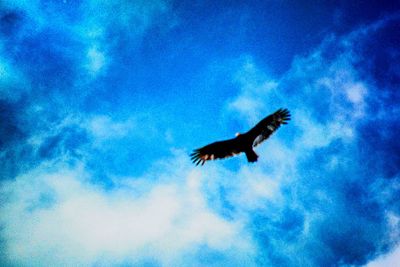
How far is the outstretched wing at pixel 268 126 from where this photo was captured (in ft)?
46.4

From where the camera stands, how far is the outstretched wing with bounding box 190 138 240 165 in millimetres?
14477

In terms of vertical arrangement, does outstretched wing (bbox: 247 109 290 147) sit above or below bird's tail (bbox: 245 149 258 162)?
above

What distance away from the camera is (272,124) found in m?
14.4

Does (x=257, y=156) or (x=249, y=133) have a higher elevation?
(x=249, y=133)

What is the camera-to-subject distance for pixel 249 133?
14.1 meters

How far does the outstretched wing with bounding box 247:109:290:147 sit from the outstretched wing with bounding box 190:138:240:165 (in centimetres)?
132

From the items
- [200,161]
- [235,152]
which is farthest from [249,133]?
[200,161]

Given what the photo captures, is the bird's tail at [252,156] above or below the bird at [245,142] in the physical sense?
below

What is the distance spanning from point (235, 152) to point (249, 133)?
1.51 meters

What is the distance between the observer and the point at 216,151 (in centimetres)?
Result: 1488

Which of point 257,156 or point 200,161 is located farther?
point 200,161

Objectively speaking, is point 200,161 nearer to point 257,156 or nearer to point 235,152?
point 235,152

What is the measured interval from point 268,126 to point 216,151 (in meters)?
3.59

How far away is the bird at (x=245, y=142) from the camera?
14.1 meters
